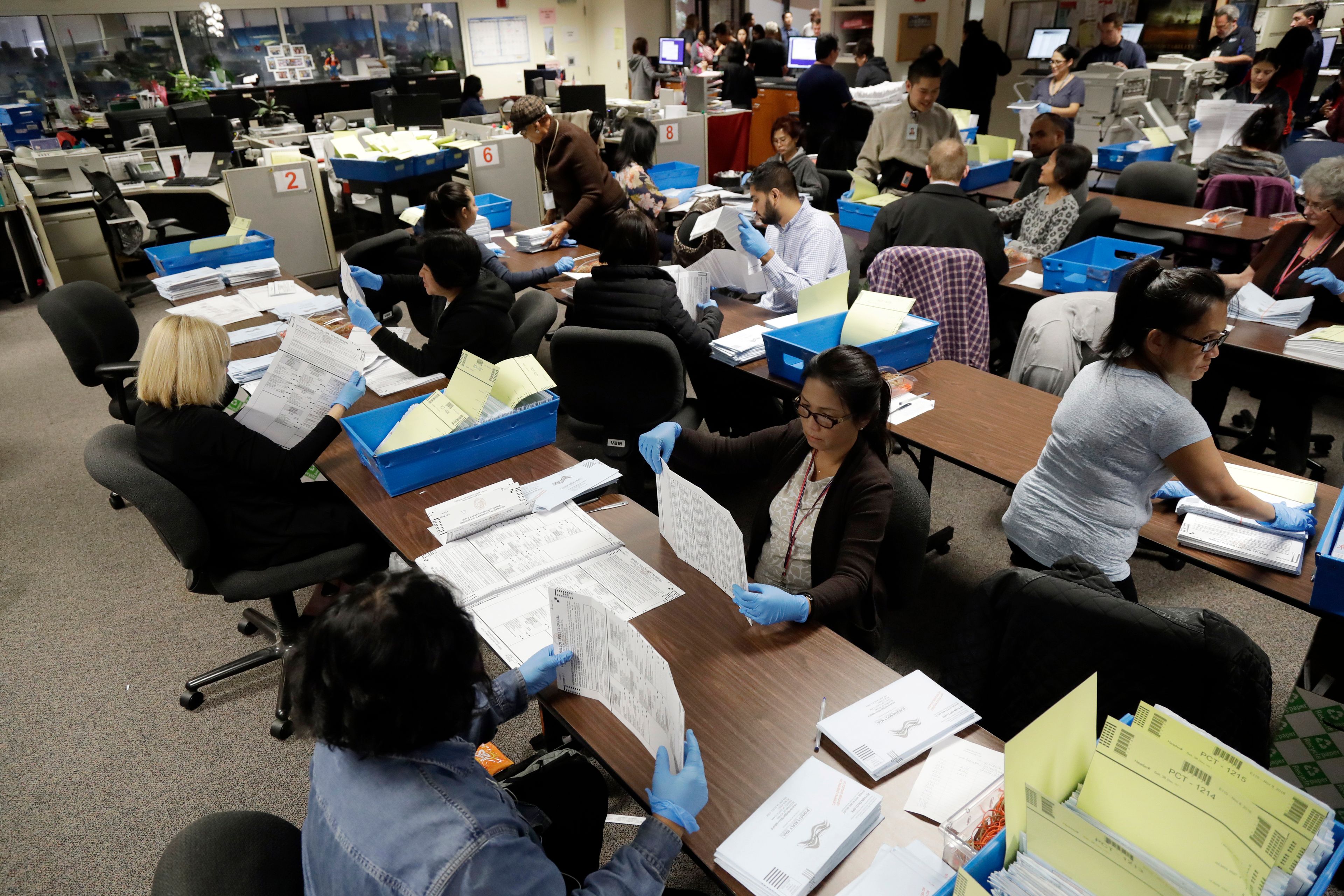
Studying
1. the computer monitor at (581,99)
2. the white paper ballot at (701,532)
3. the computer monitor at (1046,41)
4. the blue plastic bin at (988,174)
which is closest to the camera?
the white paper ballot at (701,532)

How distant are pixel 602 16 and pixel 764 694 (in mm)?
13306

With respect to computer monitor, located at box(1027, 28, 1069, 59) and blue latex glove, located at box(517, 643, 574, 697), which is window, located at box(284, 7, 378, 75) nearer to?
computer monitor, located at box(1027, 28, 1069, 59)

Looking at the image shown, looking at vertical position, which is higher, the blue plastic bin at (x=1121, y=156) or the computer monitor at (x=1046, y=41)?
the computer monitor at (x=1046, y=41)

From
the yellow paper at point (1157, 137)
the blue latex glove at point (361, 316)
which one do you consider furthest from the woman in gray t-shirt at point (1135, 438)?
the yellow paper at point (1157, 137)

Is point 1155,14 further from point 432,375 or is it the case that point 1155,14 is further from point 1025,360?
point 432,375

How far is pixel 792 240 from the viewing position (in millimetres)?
3598

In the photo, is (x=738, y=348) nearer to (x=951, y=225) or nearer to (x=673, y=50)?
(x=951, y=225)

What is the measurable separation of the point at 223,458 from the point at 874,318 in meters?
2.06

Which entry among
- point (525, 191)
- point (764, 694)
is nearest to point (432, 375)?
point (764, 694)

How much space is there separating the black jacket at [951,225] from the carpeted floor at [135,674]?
96 centimetres

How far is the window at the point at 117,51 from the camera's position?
30.9ft

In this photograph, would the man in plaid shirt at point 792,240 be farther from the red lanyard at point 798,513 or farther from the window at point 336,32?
the window at point 336,32

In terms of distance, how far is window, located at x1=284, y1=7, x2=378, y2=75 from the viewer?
1073cm

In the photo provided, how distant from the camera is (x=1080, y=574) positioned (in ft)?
5.08
